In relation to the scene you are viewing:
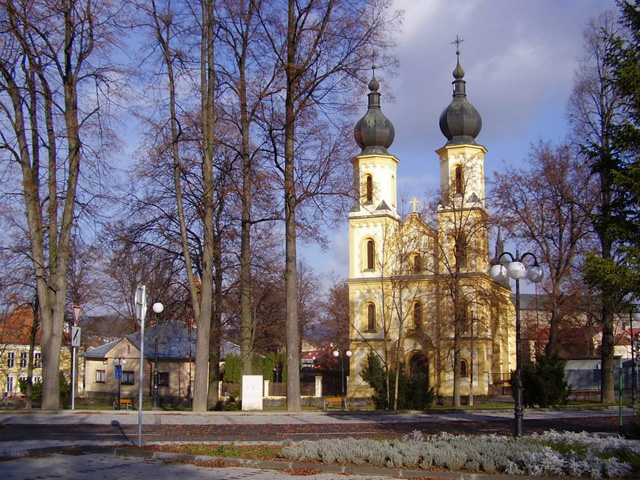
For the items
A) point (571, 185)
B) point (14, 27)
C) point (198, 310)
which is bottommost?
point (198, 310)

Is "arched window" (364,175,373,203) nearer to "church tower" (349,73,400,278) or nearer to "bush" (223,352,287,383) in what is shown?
"church tower" (349,73,400,278)

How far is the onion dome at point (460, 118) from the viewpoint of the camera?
192 ft

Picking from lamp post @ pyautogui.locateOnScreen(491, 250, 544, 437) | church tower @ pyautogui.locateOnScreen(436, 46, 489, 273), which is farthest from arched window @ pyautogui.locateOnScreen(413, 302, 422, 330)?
lamp post @ pyautogui.locateOnScreen(491, 250, 544, 437)

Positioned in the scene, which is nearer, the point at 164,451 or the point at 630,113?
the point at 164,451

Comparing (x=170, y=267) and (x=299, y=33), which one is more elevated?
(x=299, y=33)

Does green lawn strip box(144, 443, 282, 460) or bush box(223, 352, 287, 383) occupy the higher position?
green lawn strip box(144, 443, 282, 460)

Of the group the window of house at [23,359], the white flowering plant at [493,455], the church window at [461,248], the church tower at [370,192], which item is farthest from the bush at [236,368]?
the white flowering plant at [493,455]

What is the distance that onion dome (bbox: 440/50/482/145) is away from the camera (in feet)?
192

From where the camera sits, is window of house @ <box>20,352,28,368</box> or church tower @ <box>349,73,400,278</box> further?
window of house @ <box>20,352,28,368</box>

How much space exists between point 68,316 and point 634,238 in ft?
117

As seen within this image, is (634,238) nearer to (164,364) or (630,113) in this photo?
(630,113)

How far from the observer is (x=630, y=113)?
48.3 feet

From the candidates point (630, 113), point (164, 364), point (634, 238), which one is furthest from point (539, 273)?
point (164, 364)

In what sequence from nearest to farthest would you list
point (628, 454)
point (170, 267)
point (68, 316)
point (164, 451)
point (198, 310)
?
point (628, 454)
point (164, 451)
point (198, 310)
point (170, 267)
point (68, 316)
